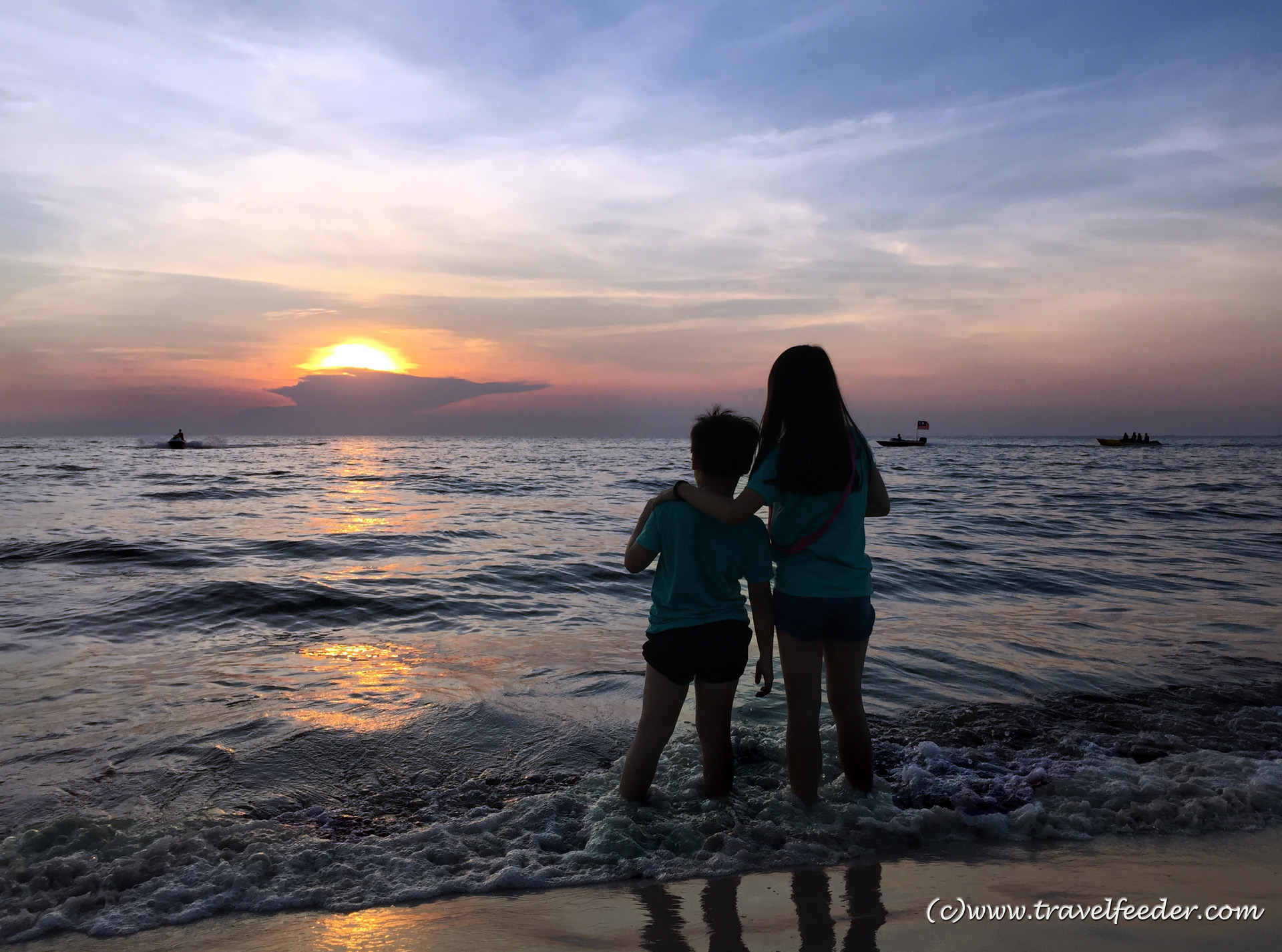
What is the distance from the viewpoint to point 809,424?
335 centimetres

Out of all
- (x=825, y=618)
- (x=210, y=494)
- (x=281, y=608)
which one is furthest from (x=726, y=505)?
(x=210, y=494)

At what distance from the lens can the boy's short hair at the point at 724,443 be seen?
3309 millimetres

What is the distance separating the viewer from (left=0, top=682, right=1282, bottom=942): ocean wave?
120 inches

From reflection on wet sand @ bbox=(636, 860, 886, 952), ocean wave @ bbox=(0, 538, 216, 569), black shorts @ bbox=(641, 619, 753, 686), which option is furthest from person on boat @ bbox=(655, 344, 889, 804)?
ocean wave @ bbox=(0, 538, 216, 569)

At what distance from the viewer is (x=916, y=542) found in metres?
13.6

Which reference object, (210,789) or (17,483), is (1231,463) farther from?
(17,483)

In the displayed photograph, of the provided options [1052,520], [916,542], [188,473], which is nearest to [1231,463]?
[1052,520]

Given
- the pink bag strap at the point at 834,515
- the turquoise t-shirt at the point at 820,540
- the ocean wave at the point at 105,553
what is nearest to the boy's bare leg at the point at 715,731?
the turquoise t-shirt at the point at 820,540

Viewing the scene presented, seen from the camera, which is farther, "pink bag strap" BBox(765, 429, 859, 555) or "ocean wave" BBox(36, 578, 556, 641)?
"ocean wave" BBox(36, 578, 556, 641)

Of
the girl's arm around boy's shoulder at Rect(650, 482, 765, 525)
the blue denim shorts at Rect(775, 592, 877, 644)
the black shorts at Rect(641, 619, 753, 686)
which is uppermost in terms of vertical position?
the girl's arm around boy's shoulder at Rect(650, 482, 765, 525)

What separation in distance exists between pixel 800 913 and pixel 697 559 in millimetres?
1445

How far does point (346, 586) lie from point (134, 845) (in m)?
6.20

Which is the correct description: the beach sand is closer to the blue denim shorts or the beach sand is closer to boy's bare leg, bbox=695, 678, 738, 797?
boy's bare leg, bbox=695, 678, 738, 797

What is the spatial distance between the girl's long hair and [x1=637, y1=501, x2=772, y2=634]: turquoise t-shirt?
1.02 feet
